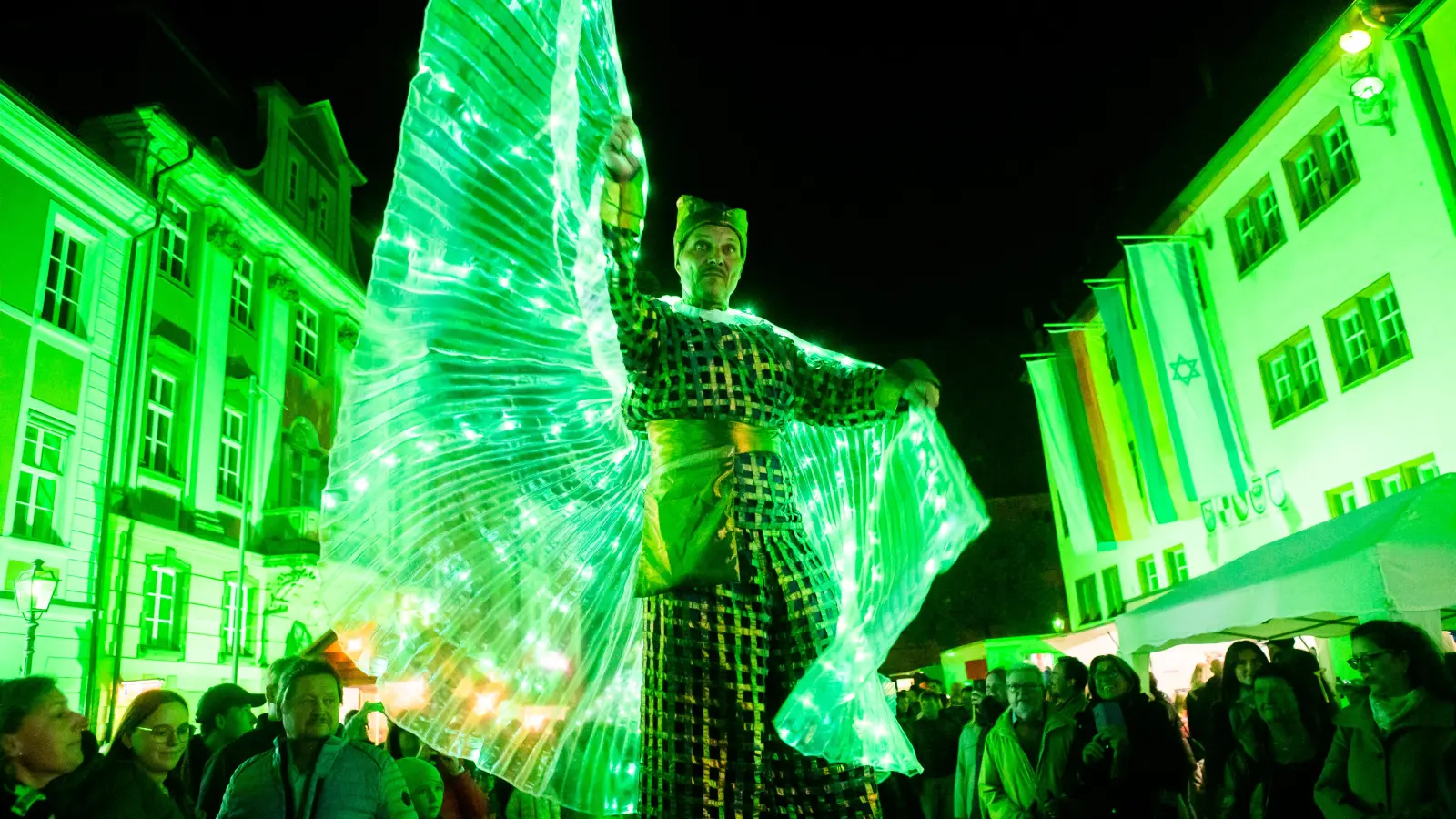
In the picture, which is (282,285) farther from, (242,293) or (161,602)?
(161,602)

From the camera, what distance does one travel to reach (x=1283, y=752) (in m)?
3.82

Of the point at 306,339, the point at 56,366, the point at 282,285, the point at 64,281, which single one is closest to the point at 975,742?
the point at 56,366

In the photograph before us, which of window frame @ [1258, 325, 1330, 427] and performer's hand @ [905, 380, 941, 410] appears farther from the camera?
window frame @ [1258, 325, 1330, 427]

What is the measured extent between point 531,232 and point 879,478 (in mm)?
1264

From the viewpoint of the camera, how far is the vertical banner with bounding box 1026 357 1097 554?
16.3m

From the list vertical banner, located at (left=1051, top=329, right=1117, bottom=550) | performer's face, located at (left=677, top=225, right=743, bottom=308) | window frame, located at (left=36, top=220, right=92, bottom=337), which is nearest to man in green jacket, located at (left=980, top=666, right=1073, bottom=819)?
performer's face, located at (left=677, top=225, right=743, bottom=308)

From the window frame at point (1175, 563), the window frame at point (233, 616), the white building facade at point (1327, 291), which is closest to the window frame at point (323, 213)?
the window frame at point (233, 616)

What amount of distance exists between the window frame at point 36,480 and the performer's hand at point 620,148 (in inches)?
489

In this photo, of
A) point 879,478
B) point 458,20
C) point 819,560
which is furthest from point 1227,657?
point 458,20

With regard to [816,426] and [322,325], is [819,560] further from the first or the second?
[322,325]

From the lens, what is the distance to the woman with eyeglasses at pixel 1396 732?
3125 mm

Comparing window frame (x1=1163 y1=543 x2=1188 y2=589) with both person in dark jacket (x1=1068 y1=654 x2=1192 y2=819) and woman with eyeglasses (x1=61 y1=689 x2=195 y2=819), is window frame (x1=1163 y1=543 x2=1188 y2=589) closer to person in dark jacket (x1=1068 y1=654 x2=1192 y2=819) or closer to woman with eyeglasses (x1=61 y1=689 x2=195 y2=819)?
person in dark jacket (x1=1068 y1=654 x2=1192 y2=819)

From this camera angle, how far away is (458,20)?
8.09 ft

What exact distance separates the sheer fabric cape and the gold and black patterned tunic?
0.11 m
